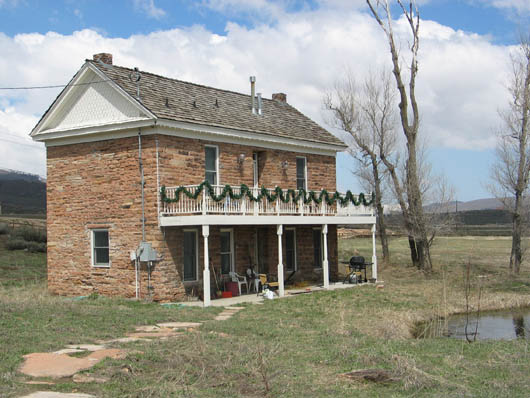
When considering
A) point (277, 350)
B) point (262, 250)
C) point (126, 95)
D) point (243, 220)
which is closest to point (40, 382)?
point (277, 350)

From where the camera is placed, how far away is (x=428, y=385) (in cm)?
881

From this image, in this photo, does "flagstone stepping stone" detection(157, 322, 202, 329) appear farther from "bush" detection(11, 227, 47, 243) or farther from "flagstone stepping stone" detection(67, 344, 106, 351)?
"bush" detection(11, 227, 47, 243)

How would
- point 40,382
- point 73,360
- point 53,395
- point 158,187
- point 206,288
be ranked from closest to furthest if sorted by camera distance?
point 53,395, point 40,382, point 73,360, point 206,288, point 158,187

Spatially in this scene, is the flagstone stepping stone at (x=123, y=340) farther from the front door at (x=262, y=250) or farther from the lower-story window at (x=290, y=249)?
the lower-story window at (x=290, y=249)

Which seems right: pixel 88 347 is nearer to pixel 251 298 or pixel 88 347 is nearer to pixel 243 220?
pixel 243 220

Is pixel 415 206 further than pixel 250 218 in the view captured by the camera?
Yes

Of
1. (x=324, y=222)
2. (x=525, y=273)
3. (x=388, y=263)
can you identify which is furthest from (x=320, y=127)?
(x=525, y=273)

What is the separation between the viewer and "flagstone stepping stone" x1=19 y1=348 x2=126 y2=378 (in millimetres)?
9117

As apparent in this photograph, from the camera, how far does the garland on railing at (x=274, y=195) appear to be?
18.1m

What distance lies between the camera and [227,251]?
21.5 metres

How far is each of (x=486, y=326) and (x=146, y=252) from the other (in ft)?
30.3

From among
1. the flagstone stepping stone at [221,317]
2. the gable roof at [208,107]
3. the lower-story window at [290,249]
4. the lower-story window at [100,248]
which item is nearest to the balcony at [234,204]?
the lower-story window at [290,249]

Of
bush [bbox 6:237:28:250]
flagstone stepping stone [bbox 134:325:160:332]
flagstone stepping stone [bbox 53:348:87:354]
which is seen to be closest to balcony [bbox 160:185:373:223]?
flagstone stepping stone [bbox 134:325:160:332]

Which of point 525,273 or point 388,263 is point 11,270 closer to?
point 388,263
